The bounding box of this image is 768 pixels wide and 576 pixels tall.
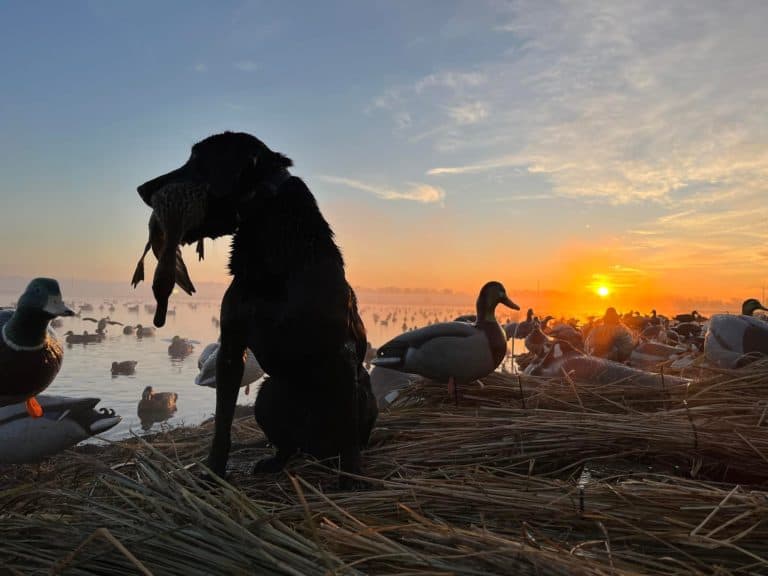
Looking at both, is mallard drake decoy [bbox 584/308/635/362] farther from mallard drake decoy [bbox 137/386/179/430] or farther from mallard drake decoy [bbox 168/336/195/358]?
mallard drake decoy [bbox 168/336/195/358]

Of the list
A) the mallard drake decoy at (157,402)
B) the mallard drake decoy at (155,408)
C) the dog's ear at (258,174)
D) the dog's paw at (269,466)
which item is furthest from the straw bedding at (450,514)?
the mallard drake decoy at (157,402)

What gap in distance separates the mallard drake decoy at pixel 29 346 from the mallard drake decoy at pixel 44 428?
5.37 ft

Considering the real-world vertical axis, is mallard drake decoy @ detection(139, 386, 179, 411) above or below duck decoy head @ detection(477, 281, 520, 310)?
below

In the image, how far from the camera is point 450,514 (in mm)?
1798

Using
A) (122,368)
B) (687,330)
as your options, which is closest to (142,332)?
(122,368)

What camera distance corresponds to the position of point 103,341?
2789 centimetres

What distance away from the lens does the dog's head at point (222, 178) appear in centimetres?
204

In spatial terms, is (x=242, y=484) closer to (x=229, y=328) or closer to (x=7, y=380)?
(x=229, y=328)

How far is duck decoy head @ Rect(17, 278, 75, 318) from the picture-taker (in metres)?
5.49

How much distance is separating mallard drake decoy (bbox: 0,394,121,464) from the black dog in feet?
17.8

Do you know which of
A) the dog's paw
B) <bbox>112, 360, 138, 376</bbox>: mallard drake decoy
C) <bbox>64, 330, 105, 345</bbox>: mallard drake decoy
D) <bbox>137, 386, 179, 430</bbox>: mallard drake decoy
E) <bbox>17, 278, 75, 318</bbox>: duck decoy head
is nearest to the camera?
the dog's paw

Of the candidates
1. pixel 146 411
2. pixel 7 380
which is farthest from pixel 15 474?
pixel 146 411

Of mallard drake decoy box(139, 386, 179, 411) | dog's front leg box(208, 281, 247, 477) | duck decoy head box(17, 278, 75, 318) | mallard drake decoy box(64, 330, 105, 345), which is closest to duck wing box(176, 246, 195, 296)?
dog's front leg box(208, 281, 247, 477)

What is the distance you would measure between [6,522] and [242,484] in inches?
35.9
